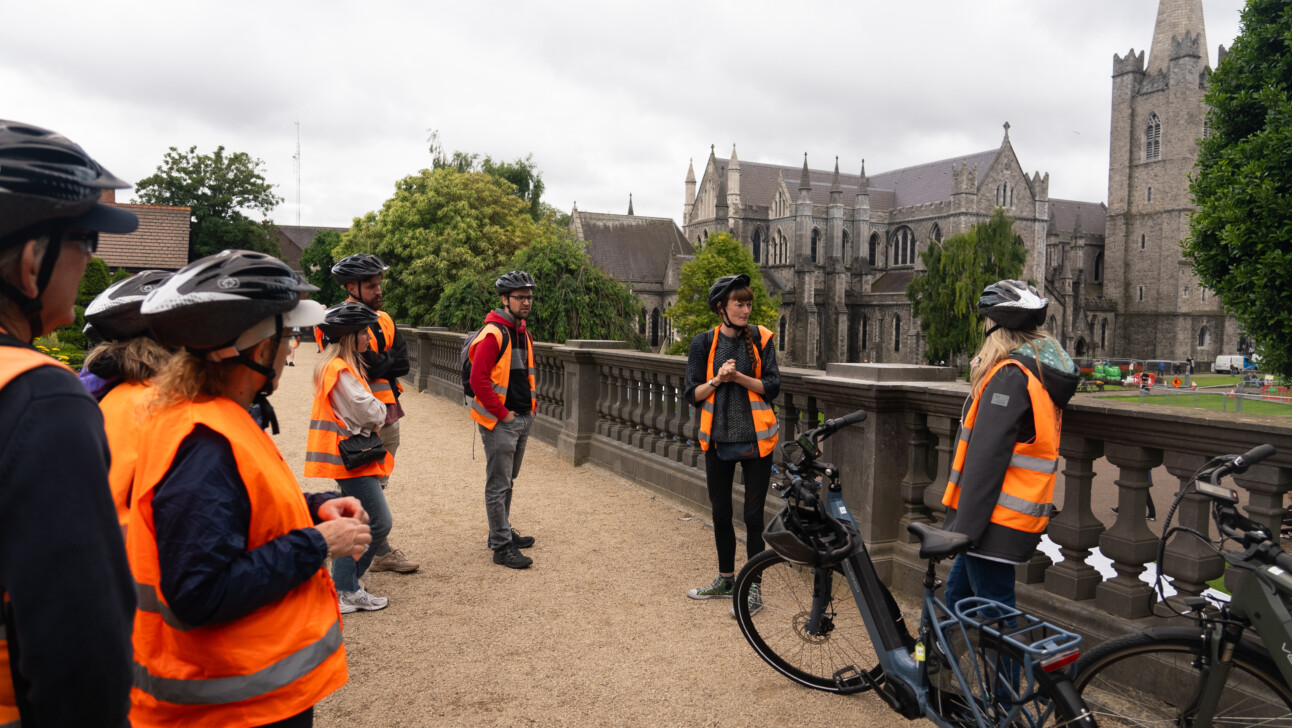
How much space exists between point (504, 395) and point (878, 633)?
129 inches

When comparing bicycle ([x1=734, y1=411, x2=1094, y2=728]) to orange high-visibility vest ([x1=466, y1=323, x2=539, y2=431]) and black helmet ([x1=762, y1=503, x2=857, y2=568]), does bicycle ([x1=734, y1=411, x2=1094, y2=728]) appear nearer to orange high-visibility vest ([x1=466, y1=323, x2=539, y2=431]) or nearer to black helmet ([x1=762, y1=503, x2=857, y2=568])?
black helmet ([x1=762, y1=503, x2=857, y2=568])

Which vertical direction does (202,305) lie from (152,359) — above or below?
above

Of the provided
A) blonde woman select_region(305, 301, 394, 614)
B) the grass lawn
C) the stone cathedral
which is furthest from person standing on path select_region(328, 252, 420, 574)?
the stone cathedral

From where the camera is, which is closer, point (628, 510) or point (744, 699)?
point (744, 699)

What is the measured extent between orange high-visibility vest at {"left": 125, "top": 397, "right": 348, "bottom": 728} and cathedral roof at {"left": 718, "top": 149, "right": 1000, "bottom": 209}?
78.2 metres

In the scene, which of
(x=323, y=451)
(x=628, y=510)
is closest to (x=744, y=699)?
(x=323, y=451)

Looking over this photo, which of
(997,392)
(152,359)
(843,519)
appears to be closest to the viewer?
(152,359)

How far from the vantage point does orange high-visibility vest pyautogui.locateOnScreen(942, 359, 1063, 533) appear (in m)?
3.30

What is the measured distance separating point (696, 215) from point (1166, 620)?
83439 millimetres

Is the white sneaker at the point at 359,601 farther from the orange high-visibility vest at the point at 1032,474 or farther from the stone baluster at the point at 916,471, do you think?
the orange high-visibility vest at the point at 1032,474

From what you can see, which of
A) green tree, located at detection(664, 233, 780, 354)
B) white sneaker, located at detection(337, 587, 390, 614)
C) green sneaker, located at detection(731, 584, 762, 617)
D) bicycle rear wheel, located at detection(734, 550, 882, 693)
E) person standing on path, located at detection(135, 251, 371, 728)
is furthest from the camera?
green tree, located at detection(664, 233, 780, 354)

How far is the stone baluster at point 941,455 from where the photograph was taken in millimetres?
4840

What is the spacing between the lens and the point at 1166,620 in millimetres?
3871

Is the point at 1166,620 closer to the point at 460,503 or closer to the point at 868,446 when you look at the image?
the point at 868,446
